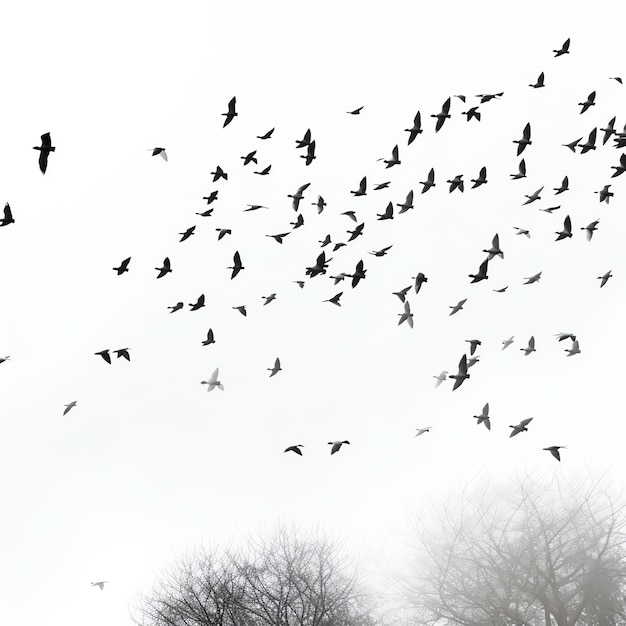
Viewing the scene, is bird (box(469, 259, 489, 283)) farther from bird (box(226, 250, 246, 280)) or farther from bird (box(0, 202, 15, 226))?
bird (box(0, 202, 15, 226))

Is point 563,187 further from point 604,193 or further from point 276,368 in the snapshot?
point 276,368

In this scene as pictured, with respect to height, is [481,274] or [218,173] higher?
[218,173]

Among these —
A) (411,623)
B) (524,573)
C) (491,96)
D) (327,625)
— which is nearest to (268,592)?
(327,625)

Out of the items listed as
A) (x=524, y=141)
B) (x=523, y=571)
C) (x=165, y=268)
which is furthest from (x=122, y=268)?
(x=523, y=571)

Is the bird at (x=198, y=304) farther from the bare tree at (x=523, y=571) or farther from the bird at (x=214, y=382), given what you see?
the bare tree at (x=523, y=571)

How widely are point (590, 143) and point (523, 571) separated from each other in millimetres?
15318

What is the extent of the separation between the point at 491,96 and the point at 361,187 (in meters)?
4.44

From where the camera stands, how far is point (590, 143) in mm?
20312

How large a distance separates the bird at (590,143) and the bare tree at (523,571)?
544 inches

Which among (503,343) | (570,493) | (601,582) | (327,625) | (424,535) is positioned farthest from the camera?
(570,493)

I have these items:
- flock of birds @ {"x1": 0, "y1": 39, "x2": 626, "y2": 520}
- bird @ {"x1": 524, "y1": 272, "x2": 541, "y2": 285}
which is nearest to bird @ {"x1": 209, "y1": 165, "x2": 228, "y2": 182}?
flock of birds @ {"x1": 0, "y1": 39, "x2": 626, "y2": 520}

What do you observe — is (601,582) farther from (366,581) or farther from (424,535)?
(366,581)

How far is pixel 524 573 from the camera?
26.7m

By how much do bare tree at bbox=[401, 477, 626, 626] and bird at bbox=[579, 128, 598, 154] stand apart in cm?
1383
